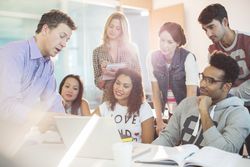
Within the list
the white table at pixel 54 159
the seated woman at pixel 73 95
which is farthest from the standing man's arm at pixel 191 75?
the white table at pixel 54 159

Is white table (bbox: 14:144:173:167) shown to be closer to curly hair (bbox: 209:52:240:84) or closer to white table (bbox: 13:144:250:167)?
white table (bbox: 13:144:250:167)

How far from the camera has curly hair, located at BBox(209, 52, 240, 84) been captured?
1810mm

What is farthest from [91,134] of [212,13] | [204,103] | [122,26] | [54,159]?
[212,13]

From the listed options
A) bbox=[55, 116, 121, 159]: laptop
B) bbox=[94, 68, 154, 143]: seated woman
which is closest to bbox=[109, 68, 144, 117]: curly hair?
bbox=[94, 68, 154, 143]: seated woman

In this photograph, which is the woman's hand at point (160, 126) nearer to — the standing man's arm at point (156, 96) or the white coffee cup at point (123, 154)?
the standing man's arm at point (156, 96)

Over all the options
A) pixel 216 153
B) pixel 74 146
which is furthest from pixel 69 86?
pixel 216 153

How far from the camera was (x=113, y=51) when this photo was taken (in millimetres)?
2121

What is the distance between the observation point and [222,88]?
1798 mm

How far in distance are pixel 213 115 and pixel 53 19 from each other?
3.64 feet

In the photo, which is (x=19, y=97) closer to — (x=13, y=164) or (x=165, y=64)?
(x=13, y=164)

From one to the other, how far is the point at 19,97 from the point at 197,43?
44.9 inches

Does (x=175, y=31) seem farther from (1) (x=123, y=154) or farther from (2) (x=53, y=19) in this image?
(1) (x=123, y=154)

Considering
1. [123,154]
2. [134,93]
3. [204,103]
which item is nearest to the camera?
[123,154]

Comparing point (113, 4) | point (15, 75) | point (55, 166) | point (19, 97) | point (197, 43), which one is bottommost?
point (55, 166)
